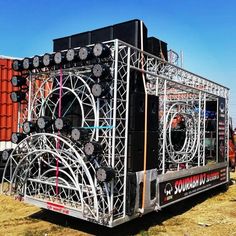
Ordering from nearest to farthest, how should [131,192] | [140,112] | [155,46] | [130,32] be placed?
[131,192] < [140,112] < [130,32] < [155,46]

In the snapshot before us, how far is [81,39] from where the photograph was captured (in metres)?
8.39

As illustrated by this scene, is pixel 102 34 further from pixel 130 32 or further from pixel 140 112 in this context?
pixel 140 112

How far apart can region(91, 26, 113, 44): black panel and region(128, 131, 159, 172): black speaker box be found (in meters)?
2.40

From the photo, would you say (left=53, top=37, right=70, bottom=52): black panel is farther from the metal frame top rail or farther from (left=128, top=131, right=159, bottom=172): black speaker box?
(left=128, top=131, right=159, bottom=172): black speaker box

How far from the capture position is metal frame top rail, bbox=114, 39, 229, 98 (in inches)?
284

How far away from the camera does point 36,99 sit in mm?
8289

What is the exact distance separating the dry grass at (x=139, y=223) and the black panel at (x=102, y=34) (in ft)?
13.8

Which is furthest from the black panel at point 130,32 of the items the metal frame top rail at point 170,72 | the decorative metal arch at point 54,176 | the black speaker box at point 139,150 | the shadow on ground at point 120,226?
the shadow on ground at point 120,226

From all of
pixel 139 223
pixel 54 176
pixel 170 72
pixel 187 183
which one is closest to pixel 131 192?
pixel 139 223

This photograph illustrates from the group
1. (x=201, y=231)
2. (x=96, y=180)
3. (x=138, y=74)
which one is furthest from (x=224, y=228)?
(x=138, y=74)

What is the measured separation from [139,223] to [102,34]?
4425 millimetres

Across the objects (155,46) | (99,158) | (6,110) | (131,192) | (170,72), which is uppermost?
(155,46)

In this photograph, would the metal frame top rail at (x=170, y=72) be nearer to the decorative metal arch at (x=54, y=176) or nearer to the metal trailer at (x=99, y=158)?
the metal trailer at (x=99, y=158)

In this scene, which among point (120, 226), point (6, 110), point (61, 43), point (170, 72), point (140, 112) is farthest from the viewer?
point (6, 110)
